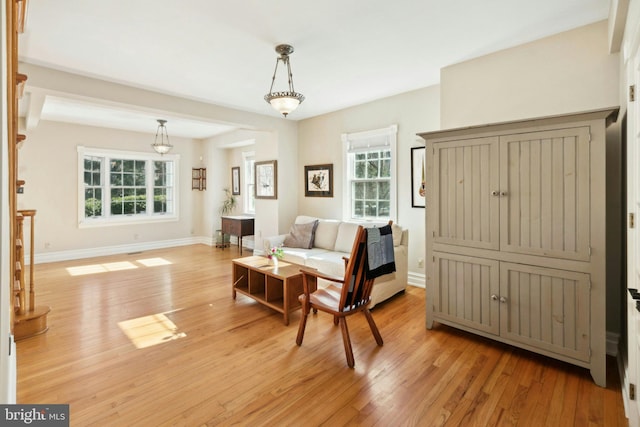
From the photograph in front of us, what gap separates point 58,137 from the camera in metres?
6.15

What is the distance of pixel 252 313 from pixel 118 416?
165 cm

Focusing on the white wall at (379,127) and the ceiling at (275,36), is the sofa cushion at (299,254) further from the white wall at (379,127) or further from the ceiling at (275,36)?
the ceiling at (275,36)

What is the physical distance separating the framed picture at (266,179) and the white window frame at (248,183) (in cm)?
113

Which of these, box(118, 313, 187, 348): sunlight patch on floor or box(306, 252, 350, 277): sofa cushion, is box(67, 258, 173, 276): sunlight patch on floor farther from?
box(306, 252, 350, 277): sofa cushion

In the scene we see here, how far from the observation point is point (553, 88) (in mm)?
2914

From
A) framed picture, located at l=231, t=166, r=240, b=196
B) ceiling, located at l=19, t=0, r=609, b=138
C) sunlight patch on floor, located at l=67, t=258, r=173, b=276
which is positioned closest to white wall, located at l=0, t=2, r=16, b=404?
ceiling, located at l=19, t=0, r=609, b=138

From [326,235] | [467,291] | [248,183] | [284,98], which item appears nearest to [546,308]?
[467,291]

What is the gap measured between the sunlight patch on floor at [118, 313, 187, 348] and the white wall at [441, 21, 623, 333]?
355 cm

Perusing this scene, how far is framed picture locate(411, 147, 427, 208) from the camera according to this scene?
4.31 metres

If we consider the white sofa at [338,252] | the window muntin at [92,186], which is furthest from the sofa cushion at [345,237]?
the window muntin at [92,186]

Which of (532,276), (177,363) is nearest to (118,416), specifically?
(177,363)

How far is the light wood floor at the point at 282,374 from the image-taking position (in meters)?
1.95

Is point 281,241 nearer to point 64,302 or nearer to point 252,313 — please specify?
point 252,313

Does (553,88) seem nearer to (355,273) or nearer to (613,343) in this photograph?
(613,343)
